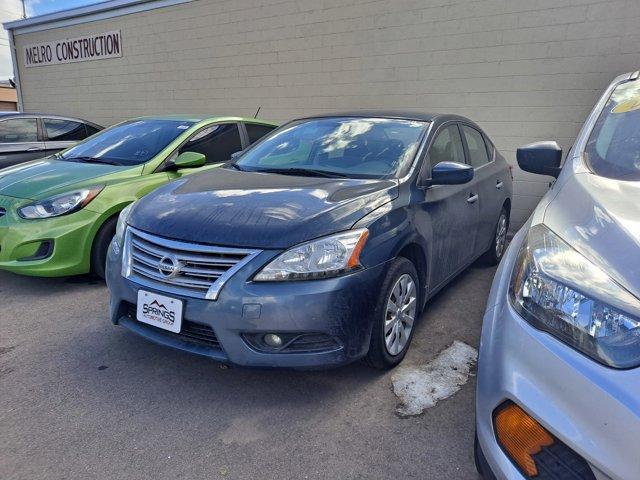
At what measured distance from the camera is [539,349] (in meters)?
1.37

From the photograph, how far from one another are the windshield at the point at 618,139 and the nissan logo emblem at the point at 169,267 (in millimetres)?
2014

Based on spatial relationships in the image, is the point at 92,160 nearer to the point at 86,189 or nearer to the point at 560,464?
the point at 86,189

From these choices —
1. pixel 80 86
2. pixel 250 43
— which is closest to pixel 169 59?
pixel 250 43

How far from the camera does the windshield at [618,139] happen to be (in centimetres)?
217

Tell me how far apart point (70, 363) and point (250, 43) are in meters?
6.75

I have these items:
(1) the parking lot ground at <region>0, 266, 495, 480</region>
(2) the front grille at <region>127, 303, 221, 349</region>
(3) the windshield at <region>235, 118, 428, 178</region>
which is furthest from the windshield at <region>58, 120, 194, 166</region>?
(2) the front grille at <region>127, 303, 221, 349</region>

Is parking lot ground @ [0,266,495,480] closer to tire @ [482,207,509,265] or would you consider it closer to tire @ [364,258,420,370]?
tire @ [364,258,420,370]

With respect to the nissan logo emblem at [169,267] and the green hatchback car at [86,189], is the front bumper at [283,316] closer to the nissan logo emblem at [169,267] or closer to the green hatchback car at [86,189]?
the nissan logo emblem at [169,267]

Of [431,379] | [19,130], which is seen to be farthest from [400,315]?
[19,130]

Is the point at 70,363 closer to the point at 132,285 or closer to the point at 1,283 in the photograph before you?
the point at 132,285

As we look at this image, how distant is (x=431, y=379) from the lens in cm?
273

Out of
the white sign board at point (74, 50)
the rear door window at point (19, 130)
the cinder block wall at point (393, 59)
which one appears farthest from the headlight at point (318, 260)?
the white sign board at point (74, 50)

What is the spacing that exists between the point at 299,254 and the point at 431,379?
1127 mm

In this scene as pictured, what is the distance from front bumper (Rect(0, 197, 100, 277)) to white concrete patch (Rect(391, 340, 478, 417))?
8.70ft
